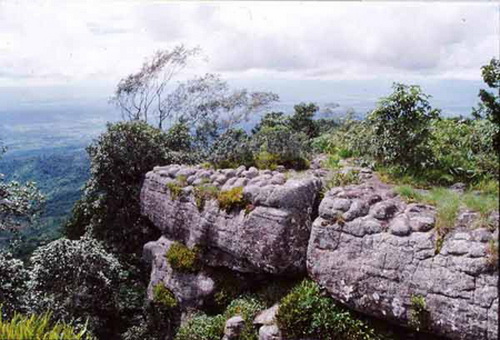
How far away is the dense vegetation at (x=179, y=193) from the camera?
1063 cm

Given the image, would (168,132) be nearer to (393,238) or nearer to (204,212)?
(204,212)

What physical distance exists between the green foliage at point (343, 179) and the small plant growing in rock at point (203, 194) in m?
3.66

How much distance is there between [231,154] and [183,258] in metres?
4.16

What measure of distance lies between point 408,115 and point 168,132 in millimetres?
12329

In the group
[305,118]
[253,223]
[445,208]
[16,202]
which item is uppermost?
[305,118]

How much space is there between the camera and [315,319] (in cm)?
1112

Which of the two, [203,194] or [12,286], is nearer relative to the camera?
[12,286]

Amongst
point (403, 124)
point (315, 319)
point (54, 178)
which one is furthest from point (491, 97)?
point (54, 178)

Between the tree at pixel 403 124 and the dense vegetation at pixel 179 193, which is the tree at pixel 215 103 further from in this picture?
the tree at pixel 403 124

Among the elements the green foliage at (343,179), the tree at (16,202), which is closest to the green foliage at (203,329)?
the green foliage at (343,179)

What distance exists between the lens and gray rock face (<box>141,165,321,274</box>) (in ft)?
40.5

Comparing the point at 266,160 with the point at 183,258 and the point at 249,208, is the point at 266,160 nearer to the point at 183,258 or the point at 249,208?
the point at 249,208

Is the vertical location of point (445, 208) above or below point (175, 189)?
above

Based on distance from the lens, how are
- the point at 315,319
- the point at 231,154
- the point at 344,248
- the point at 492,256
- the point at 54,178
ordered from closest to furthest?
the point at 492,256 → the point at 344,248 → the point at 315,319 → the point at 231,154 → the point at 54,178
